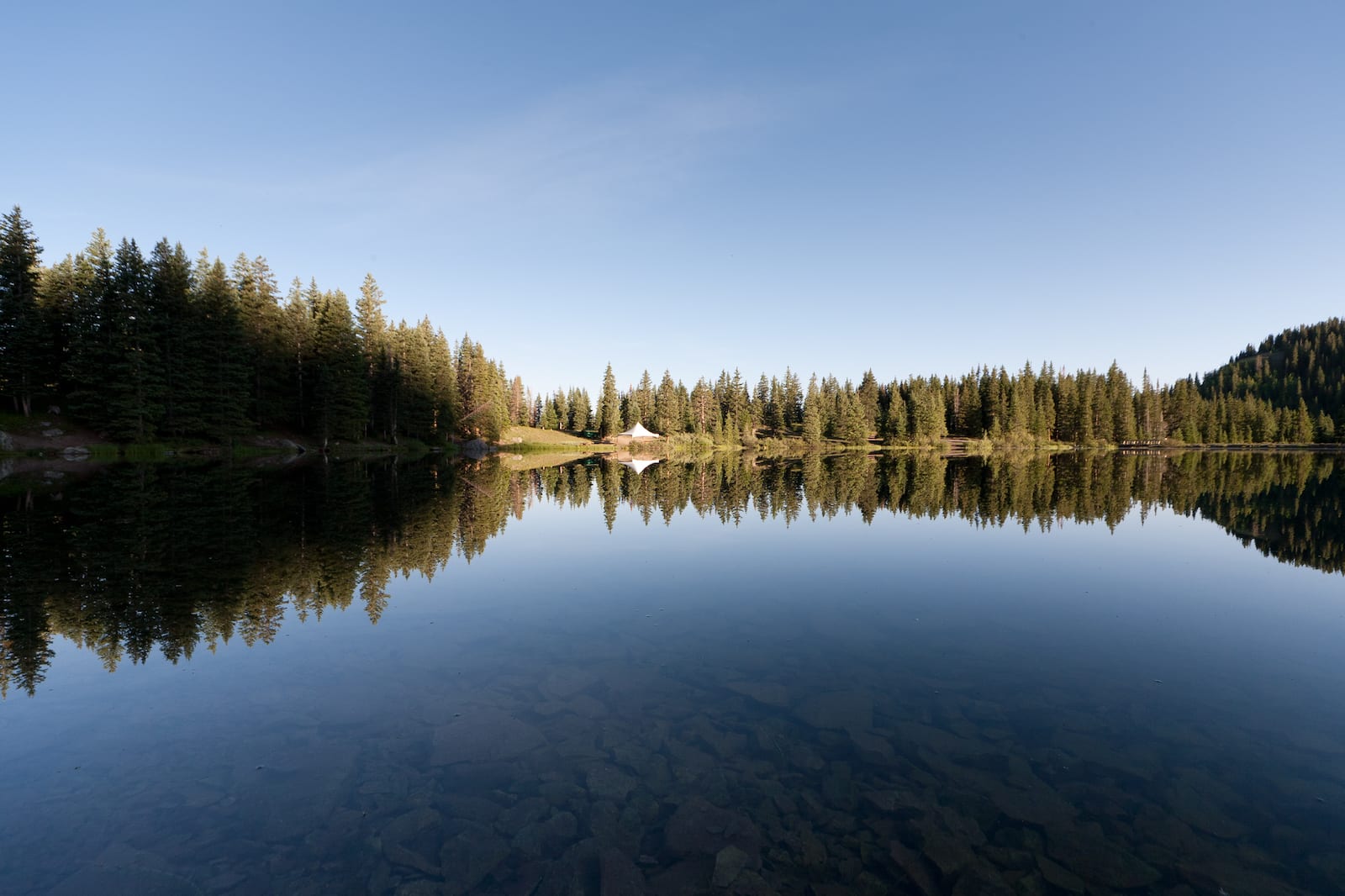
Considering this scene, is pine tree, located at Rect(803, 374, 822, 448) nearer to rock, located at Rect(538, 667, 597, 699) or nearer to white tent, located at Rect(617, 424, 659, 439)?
white tent, located at Rect(617, 424, 659, 439)

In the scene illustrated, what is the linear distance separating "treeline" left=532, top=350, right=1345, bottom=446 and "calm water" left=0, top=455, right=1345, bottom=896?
4725 inches

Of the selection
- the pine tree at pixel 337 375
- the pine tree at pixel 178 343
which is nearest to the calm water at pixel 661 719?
the pine tree at pixel 178 343

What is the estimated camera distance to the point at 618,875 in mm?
5426

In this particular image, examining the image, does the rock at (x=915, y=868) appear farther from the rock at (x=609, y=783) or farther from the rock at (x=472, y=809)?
the rock at (x=472, y=809)

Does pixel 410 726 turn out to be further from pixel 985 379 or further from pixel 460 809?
pixel 985 379

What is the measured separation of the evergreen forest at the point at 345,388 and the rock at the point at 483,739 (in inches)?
2359

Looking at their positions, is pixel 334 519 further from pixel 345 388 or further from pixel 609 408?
pixel 609 408

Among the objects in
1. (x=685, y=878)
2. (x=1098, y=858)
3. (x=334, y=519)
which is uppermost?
(x=334, y=519)

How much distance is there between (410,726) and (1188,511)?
36.8m

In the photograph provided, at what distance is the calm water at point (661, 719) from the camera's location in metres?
5.65

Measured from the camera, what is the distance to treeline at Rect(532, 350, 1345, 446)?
13300 cm

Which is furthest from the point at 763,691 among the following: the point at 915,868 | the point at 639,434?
the point at 639,434

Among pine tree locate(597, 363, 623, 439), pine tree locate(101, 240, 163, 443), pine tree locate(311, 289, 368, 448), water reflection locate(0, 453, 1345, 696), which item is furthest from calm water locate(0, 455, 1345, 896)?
pine tree locate(597, 363, 623, 439)

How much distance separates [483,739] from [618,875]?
3.18m
